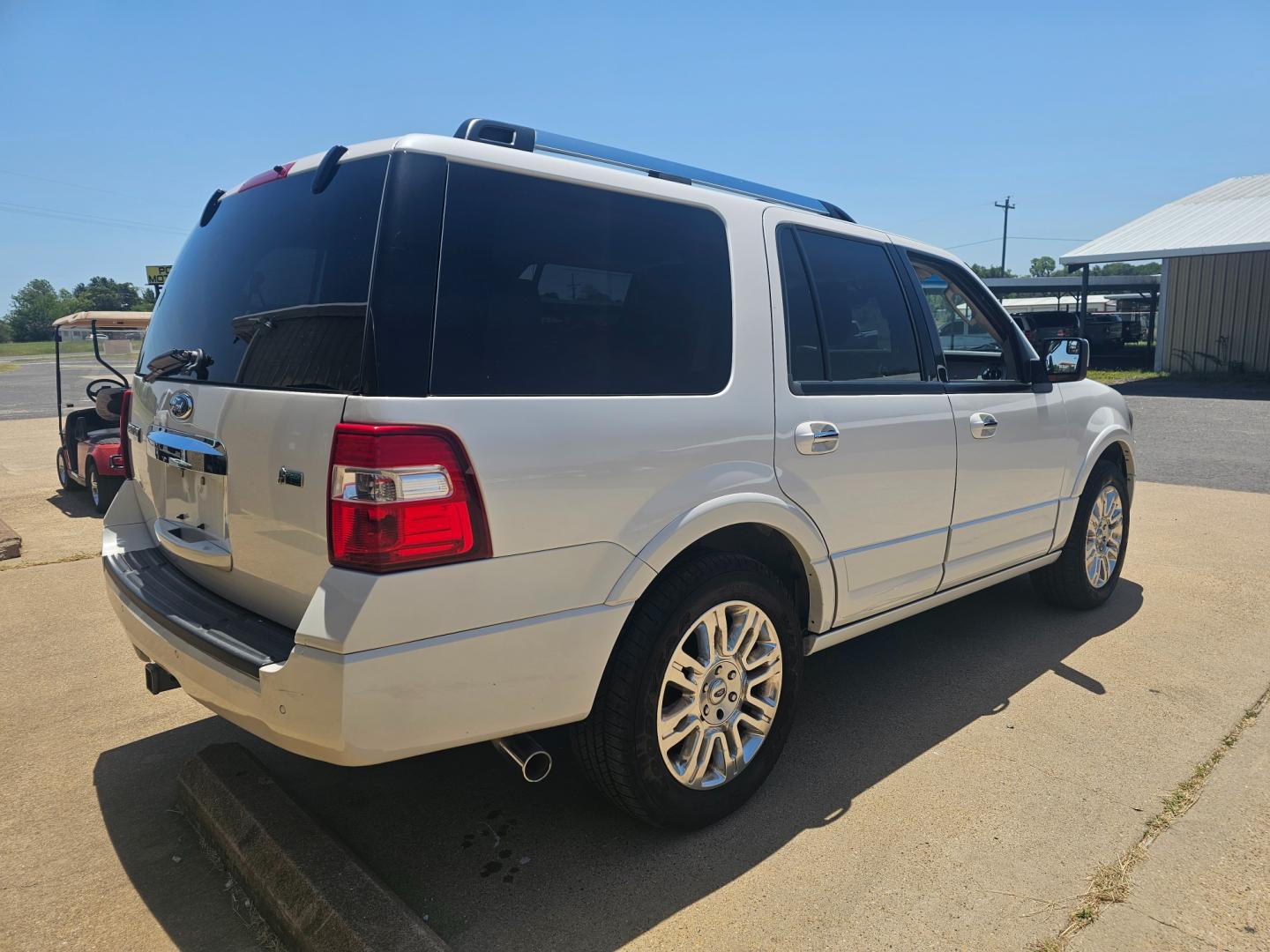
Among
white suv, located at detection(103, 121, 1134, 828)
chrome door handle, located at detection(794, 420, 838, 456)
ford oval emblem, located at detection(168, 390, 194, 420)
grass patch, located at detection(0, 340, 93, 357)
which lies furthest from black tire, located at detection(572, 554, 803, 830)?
grass patch, located at detection(0, 340, 93, 357)

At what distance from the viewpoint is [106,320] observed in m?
8.07

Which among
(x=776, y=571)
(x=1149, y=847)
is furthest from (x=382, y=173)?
(x=1149, y=847)

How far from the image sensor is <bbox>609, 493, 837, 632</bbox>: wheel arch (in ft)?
8.27

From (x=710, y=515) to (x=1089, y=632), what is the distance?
10.2ft

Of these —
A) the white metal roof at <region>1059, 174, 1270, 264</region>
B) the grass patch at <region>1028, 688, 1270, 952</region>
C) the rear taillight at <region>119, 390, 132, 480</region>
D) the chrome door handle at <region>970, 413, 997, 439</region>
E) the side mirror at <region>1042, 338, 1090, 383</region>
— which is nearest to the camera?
the grass patch at <region>1028, 688, 1270, 952</region>

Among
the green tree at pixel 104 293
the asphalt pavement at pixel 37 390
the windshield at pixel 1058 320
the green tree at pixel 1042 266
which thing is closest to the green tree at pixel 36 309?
the green tree at pixel 104 293

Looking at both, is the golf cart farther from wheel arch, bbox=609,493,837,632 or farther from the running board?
the running board

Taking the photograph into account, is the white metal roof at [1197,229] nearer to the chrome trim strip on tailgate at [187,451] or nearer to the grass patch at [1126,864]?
the grass patch at [1126,864]

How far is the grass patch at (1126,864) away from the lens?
2379 millimetres

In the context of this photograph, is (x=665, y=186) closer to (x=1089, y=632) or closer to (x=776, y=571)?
(x=776, y=571)

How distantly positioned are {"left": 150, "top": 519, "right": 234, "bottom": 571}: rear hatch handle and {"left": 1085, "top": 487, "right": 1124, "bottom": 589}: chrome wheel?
431 centimetres

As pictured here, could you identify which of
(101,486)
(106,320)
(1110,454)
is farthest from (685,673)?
(106,320)

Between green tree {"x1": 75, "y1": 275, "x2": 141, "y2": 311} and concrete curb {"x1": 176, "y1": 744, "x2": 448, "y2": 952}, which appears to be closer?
concrete curb {"x1": 176, "y1": 744, "x2": 448, "y2": 952}

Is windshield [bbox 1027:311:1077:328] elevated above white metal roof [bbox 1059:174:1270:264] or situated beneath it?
situated beneath
